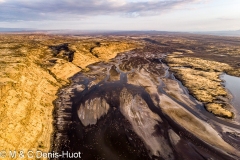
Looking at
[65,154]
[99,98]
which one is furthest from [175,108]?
[65,154]

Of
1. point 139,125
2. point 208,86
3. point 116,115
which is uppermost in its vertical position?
point 208,86

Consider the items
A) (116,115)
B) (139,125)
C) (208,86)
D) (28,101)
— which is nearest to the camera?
(139,125)

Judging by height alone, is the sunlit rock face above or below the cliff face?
below

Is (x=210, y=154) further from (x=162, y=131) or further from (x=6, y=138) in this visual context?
(x=6, y=138)

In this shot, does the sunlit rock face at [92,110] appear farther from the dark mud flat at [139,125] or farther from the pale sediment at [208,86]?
the pale sediment at [208,86]

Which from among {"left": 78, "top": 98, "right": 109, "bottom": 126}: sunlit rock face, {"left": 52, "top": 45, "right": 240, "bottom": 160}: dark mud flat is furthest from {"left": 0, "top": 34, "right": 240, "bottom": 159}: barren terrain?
{"left": 78, "top": 98, "right": 109, "bottom": 126}: sunlit rock face

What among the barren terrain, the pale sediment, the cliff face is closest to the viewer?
the cliff face

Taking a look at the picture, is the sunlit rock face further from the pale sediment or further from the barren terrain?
the pale sediment

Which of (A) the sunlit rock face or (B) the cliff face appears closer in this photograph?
(B) the cliff face

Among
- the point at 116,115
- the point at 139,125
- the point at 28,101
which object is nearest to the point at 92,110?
the point at 116,115

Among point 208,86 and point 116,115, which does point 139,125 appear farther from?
point 208,86
